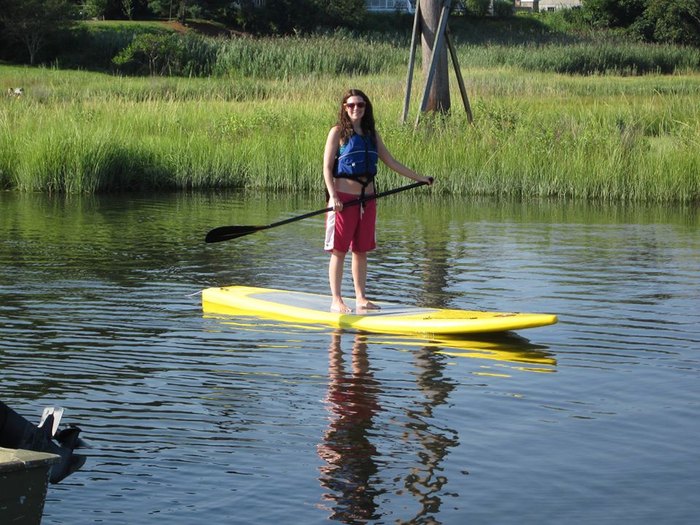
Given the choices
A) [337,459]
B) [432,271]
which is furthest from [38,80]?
[337,459]

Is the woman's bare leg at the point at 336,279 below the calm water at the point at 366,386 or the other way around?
the other way around

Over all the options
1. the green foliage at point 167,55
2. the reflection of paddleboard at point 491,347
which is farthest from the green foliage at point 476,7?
the reflection of paddleboard at point 491,347

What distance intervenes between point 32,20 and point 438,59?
2495cm

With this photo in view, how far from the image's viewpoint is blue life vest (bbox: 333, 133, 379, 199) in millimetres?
9070

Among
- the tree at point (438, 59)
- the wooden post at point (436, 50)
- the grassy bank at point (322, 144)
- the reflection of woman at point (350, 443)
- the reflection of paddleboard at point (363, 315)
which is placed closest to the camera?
the reflection of woman at point (350, 443)

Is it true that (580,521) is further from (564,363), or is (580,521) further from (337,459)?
(564,363)

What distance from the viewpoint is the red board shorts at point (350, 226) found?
9227 millimetres

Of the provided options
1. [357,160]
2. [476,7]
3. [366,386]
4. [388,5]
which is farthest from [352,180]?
[388,5]

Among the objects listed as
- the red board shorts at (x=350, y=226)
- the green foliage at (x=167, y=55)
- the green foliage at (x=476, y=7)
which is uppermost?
the green foliage at (x=476, y=7)

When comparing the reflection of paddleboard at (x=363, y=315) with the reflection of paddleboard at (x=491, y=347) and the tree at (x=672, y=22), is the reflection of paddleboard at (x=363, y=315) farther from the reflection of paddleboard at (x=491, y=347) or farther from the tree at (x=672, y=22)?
the tree at (x=672, y=22)

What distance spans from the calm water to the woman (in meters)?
0.60

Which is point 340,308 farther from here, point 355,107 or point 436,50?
point 436,50

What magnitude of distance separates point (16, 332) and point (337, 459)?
355 centimetres

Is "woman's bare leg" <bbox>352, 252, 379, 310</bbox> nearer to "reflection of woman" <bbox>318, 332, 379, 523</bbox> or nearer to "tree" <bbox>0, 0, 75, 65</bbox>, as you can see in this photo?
"reflection of woman" <bbox>318, 332, 379, 523</bbox>
